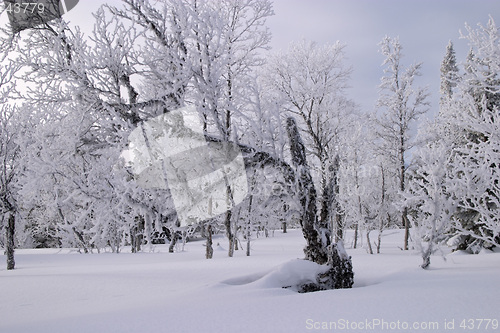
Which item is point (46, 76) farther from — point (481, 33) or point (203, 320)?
point (481, 33)

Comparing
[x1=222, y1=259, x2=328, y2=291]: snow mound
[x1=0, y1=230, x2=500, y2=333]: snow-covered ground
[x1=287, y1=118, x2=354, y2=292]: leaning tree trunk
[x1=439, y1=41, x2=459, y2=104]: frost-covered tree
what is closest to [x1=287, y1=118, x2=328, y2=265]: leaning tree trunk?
[x1=287, y1=118, x2=354, y2=292]: leaning tree trunk

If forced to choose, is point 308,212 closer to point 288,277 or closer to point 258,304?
point 288,277

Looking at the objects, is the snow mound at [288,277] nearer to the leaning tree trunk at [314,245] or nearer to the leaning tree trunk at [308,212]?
the leaning tree trunk at [314,245]

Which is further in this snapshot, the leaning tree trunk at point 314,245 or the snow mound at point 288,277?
the leaning tree trunk at point 314,245

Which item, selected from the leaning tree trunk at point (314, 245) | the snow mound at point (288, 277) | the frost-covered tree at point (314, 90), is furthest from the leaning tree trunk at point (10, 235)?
the frost-covered tree at point (314, 90)

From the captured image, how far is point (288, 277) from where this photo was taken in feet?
17.0

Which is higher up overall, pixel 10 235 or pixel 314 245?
pixel 314 245

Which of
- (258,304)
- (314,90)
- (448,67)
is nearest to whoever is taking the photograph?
(258,304)

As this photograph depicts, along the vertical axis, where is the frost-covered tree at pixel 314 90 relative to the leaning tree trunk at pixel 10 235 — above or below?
above

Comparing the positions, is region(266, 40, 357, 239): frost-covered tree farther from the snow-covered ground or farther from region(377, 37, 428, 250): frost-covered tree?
the snow-covered ground

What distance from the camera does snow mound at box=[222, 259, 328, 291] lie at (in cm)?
505

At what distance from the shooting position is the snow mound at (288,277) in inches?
199

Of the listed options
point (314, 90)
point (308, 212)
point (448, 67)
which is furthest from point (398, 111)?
point (448, 67)

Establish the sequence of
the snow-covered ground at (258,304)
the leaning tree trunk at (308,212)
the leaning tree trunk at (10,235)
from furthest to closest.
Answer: the leaning tree trunk at (10,235), the leaning tree trunk at (308,212), the snow-covered ground at (258,304)
